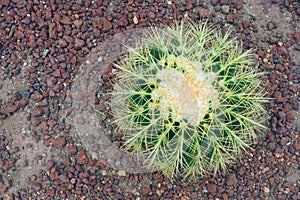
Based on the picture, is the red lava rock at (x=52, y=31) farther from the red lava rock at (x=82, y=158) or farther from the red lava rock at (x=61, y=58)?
the red lava rock at (x=82, y=158)

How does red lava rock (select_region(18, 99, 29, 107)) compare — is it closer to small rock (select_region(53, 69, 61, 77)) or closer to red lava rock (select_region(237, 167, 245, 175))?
small rock (select_region(53, 69, 61, 77))

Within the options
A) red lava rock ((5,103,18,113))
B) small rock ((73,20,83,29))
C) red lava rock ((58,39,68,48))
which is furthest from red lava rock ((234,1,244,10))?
red lava rock ((5,103,18,113))

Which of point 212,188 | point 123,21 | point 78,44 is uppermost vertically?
point 123,21

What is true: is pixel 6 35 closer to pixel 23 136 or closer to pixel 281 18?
pixel 23 136

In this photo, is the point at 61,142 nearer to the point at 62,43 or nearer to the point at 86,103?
the point at 86,103

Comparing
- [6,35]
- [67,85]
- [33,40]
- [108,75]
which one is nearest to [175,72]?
[108,75]

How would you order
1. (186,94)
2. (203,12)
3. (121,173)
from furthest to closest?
1. (203,12)
2. (121,173)
3. (186,94)

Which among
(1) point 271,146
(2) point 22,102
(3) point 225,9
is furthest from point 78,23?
(1) point 271,146

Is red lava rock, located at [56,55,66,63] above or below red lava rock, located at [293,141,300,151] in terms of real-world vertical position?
above

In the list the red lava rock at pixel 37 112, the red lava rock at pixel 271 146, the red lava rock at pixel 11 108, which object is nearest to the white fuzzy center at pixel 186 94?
the red lava rock at pixel 271 146
